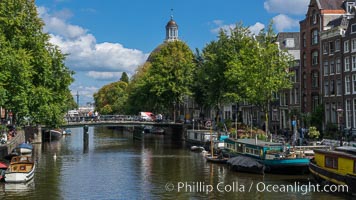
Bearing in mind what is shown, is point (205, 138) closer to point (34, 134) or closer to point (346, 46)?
point (346, 46)

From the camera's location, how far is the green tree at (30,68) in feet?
185

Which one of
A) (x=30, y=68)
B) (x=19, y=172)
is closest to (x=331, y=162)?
(x=19, y=172)

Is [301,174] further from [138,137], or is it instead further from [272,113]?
[138,137]

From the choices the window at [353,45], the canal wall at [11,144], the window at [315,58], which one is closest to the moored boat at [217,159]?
the window at [353,45]

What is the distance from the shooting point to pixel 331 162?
38719 mm

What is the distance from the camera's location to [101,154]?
234 feet

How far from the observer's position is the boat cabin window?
38.1 meters

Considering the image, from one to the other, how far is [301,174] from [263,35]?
30.2m

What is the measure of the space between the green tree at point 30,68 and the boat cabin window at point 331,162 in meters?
31.1

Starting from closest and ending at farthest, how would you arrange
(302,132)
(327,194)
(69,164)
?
(327,194)
(69,164)
(302,132)

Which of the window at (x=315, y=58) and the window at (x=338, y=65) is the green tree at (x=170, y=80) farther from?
the window at (x=338, y=65)

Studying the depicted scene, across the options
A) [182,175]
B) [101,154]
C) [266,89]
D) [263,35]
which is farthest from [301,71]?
[182,175]

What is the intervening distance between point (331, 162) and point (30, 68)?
121 ft

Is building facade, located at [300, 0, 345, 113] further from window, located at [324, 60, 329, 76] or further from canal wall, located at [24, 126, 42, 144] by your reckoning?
canal wall, located at [24, 126, 42, 144]
